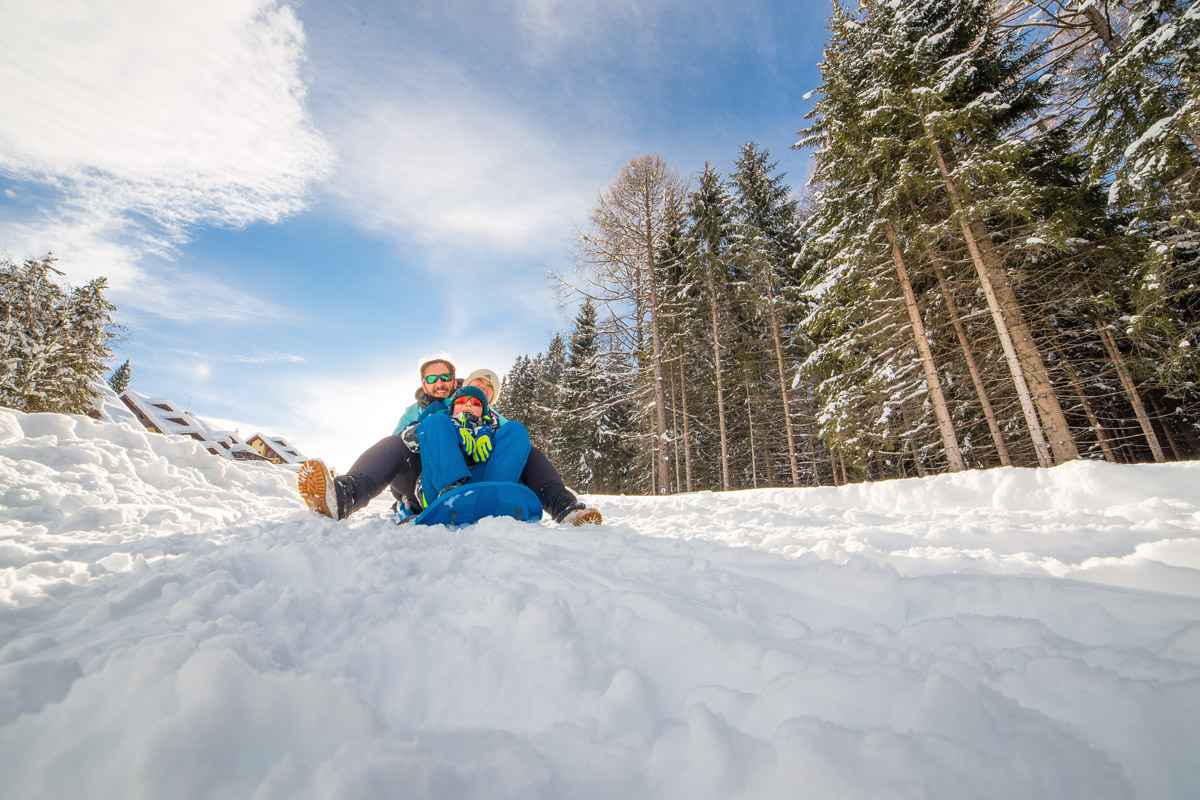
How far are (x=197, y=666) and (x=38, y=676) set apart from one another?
0.90ft

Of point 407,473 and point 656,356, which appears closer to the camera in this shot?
point 407,473

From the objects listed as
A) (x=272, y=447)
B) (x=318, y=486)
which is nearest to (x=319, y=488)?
(x=318, y=486)

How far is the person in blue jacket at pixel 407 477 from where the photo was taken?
8.00 ft

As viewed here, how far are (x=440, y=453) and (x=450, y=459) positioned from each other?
7 cm

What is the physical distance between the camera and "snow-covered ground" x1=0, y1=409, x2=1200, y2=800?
55cm

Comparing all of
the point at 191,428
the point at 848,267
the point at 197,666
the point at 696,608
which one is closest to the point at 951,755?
the point at 696,608

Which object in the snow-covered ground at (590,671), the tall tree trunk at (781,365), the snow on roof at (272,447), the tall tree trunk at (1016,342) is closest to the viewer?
the snow-covered ground at (590,671)

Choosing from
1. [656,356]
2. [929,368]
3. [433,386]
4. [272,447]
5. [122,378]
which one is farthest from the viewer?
[122,378]

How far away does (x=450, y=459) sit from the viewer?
8.59 feet

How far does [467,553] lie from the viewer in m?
1.61

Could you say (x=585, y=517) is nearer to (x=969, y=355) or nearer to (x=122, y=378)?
(x=969, y=355)

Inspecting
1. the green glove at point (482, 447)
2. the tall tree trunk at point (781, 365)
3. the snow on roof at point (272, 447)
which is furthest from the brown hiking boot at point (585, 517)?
the snow on roof at point (272, 447)

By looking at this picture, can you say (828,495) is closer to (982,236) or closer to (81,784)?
(81,784)

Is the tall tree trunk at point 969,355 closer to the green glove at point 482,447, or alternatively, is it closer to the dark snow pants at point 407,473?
the dark snow pants at point 407,473
